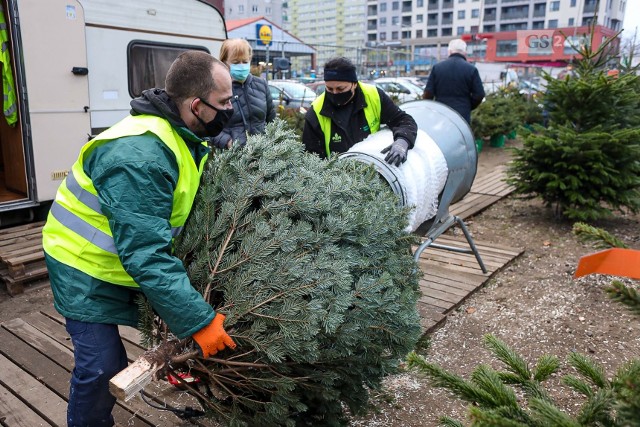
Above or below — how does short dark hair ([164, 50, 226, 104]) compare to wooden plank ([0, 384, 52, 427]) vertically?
above

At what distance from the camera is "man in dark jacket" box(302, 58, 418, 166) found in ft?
12.4

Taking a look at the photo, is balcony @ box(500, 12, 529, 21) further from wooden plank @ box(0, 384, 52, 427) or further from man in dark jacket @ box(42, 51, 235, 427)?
wooden plank @ box(0, 384, 52, 427)

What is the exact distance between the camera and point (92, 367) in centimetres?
231

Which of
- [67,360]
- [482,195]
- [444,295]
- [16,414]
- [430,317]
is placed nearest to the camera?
[16,414]

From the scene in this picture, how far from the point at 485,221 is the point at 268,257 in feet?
19.0

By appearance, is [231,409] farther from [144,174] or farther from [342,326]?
[144,174]

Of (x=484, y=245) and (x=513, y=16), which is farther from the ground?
(x=513, y=16)

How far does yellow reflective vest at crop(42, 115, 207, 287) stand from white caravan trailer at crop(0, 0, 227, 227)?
A: 12.4ft


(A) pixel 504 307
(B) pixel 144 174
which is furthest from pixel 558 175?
(B) pixel 144 174

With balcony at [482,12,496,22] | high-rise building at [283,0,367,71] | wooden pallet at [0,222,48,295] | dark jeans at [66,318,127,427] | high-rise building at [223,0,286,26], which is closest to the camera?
dark jeans at [66,318,127,427]

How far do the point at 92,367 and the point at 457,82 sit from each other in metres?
6.07

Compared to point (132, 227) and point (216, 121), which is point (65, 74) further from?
point (132, 227)

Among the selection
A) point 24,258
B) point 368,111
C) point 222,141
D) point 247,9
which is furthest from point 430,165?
point 247,9

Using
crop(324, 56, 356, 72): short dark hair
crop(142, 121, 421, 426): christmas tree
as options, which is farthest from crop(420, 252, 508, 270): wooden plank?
crop(142, 121, 421, 426): christmas tree
